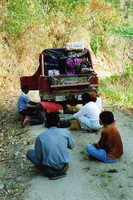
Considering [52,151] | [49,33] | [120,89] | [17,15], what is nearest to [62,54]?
[120,89]

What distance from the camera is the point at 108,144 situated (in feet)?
15.5

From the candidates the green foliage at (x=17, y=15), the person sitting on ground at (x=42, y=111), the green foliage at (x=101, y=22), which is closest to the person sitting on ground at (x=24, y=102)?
A: the person sitting on ground at (x=42, y=111)

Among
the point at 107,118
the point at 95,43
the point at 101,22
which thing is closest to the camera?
the point at 107,118

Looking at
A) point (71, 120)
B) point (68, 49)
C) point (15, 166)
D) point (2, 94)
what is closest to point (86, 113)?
point (71, 120)

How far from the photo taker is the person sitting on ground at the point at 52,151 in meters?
4.13

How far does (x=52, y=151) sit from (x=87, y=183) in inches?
32.3

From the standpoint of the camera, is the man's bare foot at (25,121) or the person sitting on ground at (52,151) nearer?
the person sitting on ground at (52,151)

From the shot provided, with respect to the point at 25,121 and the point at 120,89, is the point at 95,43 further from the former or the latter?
the point at 25,121

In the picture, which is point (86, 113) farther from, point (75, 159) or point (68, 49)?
point (68, 49)

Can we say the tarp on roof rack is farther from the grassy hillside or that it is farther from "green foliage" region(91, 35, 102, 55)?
"green foliage" region(91, 35, 102, 55)

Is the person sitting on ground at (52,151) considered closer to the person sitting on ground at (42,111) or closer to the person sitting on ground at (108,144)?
the person sitting on ground at (108,144)

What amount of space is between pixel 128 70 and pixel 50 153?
39.1 feet

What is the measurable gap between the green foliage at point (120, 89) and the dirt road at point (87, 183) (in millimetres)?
5065

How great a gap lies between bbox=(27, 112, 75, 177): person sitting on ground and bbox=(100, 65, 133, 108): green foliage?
6003 mm
